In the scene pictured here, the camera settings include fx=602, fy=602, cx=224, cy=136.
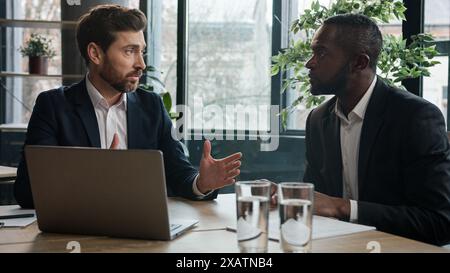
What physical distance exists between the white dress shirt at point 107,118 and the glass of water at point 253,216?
1140 mm

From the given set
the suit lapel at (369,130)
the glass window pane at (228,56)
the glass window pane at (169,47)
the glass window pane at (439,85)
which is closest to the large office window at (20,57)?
the glass window pane at (169,47)

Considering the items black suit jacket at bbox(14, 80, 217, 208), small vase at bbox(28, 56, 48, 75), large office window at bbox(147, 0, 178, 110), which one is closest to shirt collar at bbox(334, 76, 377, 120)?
black suit jacket at bbox(14, 80, 217, 208)

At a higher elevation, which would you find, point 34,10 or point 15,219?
point 34,10

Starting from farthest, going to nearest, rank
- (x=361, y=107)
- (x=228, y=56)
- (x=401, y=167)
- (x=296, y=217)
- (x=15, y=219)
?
(x=228, y=56)
(x=361, y=107)
(x=401, y=167)
(x=15, y=219)
(x=296, y=217)

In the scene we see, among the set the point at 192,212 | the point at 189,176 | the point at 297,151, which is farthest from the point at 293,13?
the point at 192,212

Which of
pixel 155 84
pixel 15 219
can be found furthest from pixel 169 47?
pixel 15 219

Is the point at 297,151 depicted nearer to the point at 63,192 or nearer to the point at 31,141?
the point at 31,141

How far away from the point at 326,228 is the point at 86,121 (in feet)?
3.51

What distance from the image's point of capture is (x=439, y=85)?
3.03 meters

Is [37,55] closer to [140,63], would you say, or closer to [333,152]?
[140,63]

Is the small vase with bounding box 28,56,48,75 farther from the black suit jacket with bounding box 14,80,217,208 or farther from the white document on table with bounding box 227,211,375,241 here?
the white document on table with bounding box 227,211,375,241

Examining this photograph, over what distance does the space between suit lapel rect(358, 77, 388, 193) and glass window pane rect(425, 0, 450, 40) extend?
1.07 metres

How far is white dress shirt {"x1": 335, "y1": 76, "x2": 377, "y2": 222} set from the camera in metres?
2.19

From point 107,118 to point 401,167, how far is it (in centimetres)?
111
